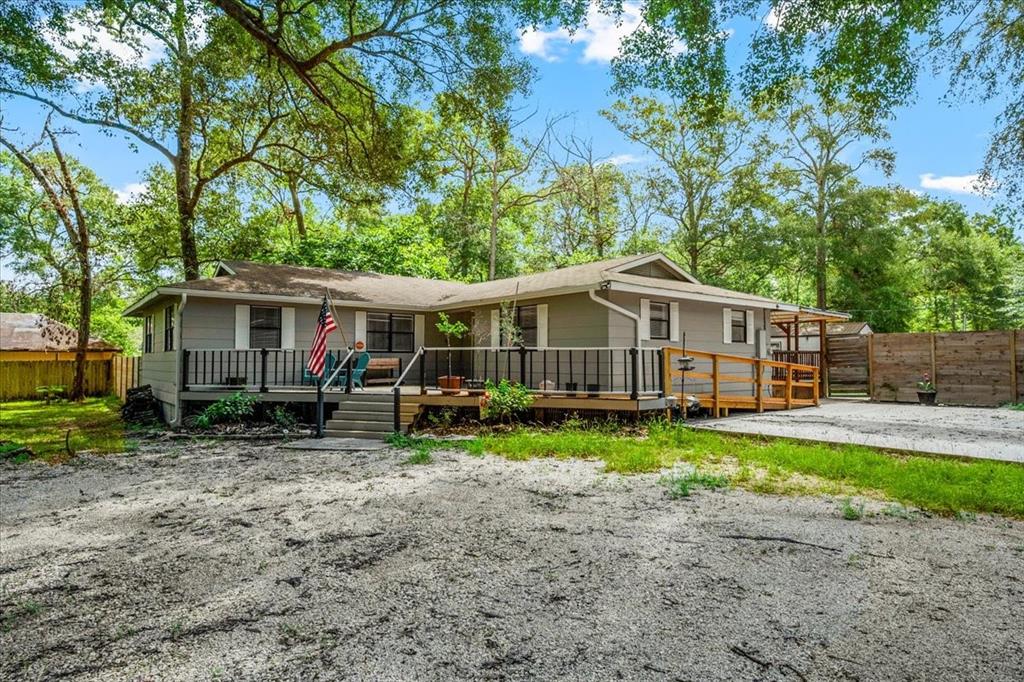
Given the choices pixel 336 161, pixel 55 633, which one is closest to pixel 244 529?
pixel 55 633

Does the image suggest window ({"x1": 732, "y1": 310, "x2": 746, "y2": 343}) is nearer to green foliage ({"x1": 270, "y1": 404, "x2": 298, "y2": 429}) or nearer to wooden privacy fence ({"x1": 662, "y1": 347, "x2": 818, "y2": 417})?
wooden privacy fence ({"x1": 662, "y1": 347, "x2": 818, "y2": 417})

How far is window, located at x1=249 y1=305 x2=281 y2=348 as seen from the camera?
42.1 ft

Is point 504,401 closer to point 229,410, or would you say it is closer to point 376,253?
point 229,410

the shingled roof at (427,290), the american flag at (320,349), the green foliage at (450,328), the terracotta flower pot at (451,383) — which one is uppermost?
the shingled roof at (427,290)

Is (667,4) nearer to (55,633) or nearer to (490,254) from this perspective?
(55,633)

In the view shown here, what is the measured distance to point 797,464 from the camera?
6691mm

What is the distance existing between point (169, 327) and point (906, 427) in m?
16.1

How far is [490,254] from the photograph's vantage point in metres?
27.6

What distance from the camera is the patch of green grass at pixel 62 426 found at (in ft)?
31.8

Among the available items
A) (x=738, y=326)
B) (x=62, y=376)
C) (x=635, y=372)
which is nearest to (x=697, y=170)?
(x=738, y=326)

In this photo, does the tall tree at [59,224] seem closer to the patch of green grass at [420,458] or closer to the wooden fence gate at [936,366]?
the patch of green grass at [420,458]

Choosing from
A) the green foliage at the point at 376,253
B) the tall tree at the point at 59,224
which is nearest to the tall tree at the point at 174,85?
the tall tree at the point at 59,224

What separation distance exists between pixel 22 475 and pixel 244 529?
5.22 meters

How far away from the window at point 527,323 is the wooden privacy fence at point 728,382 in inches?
127
